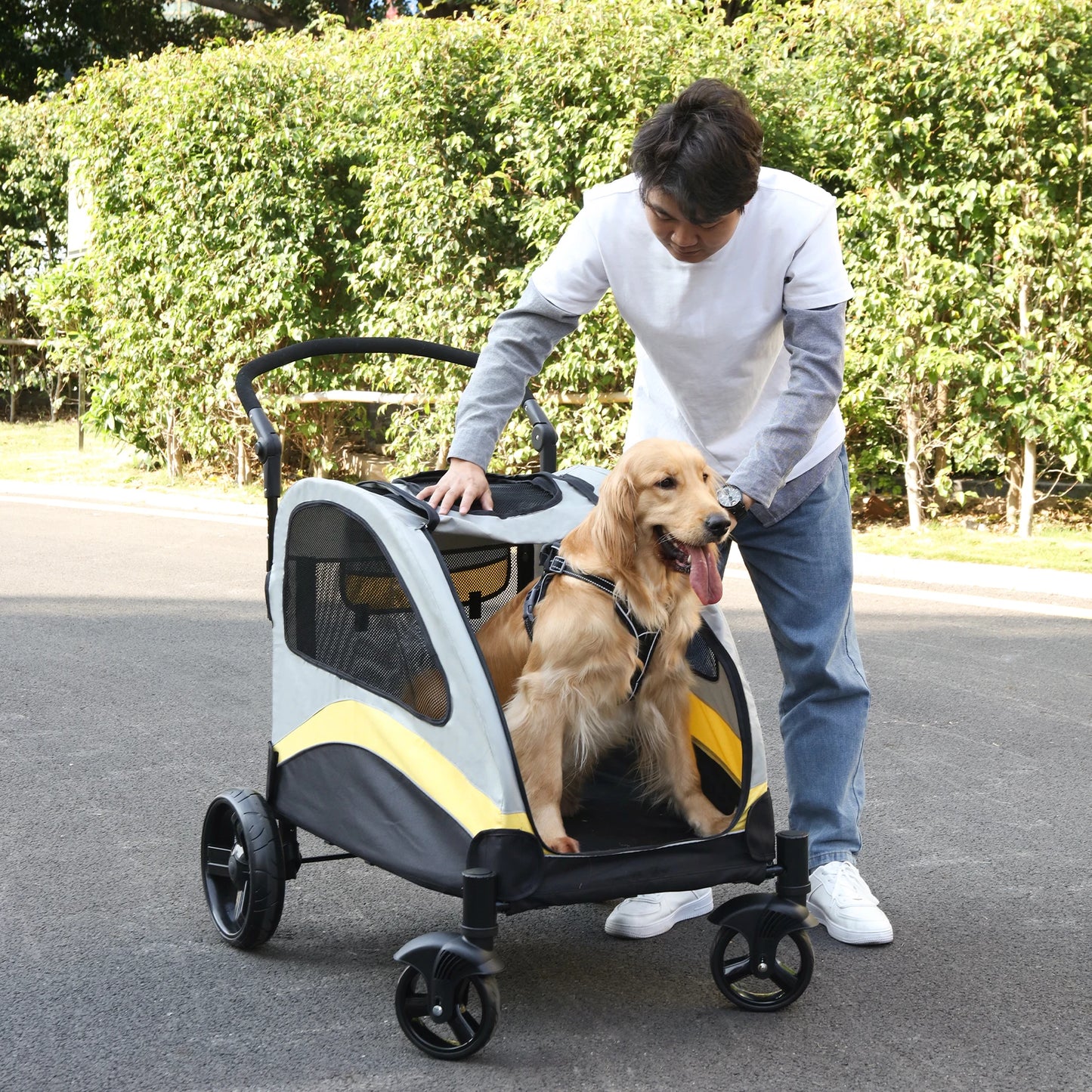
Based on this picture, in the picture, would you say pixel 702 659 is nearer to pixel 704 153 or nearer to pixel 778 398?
pixel 778 398

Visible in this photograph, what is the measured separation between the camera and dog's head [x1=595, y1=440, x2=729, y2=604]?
2.82 m

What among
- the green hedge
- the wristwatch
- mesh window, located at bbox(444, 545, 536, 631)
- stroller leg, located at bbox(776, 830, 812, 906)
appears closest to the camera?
stroller leg, located at bbox(776, 830, 812, 906)

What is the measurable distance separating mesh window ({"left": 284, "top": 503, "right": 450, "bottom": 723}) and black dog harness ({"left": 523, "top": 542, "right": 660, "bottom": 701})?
0.93ft

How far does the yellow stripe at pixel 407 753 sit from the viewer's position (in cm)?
258

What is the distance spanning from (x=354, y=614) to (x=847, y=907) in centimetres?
142

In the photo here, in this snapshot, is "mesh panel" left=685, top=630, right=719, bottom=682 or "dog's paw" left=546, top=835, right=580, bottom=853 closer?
"dog's paw" left=546, top=835, right=580, bottom=853

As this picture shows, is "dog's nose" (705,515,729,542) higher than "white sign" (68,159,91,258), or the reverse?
"white sign" (68,159,91,258)

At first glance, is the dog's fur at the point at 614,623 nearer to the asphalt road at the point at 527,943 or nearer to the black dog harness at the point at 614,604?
the black dog harness at the point at 614,604

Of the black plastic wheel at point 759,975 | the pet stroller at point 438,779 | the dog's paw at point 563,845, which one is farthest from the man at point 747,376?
the dog's paw at point 563,845

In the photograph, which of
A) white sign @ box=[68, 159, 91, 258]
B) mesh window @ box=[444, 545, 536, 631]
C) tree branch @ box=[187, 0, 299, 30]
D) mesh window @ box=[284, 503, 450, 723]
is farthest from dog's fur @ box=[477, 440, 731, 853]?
tree branch @ box=[187, 0, 299, 30]

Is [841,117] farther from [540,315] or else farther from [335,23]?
[540,315]

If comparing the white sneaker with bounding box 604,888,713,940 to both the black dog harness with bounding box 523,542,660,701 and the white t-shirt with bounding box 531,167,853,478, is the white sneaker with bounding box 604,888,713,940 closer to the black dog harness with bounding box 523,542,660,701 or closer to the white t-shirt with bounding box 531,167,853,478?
the black dog harness with bounding box 523,542,660,701

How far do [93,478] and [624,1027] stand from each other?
12.0m

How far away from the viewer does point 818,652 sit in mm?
3332
